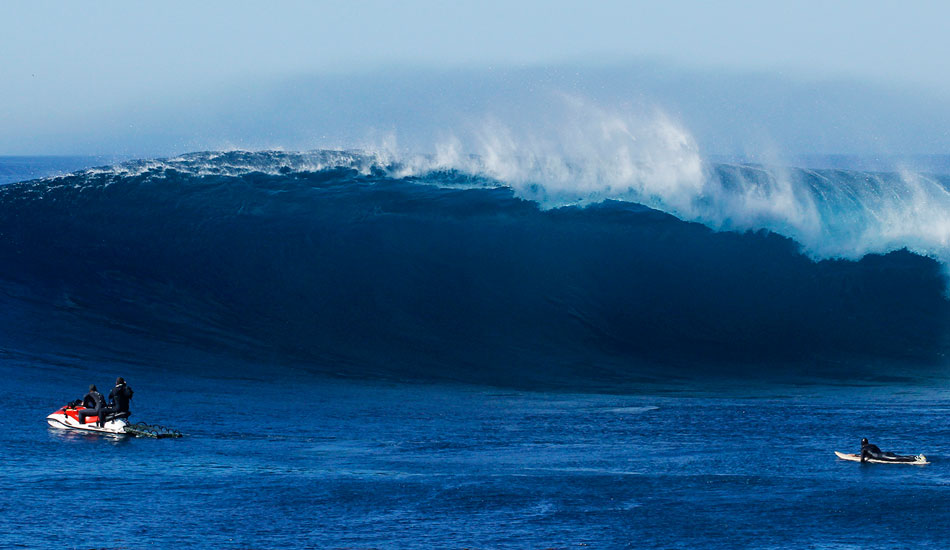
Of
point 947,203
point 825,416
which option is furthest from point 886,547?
point 947,203

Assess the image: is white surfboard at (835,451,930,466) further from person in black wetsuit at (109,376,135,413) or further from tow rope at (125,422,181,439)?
person in black wetsuit at (109,376,135,413)

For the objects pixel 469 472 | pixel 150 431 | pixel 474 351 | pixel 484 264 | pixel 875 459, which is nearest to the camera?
pixel 469 472

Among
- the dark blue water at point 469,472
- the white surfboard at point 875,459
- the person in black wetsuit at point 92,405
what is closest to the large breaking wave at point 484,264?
the dark blue water at point 469,472

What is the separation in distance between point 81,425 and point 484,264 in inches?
437

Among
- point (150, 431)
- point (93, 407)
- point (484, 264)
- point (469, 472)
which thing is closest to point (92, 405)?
point (93, 407)

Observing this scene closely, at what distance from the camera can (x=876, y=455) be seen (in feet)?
39.5

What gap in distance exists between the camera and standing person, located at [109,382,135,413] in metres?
14.0

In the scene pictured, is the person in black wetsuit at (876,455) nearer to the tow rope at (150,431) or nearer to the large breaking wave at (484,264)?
the large breaking wave at (484,264)

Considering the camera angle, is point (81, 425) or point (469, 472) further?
point (81, 425)

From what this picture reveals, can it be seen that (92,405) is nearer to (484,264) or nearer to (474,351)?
(474,351)

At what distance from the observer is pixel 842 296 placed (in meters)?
22.7

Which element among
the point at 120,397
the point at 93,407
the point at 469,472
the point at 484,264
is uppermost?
the point at 484,264

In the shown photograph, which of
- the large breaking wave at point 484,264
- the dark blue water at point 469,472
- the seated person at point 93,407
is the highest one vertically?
the large breaking wave at point 484,264

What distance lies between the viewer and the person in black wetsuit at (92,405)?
13.9m
